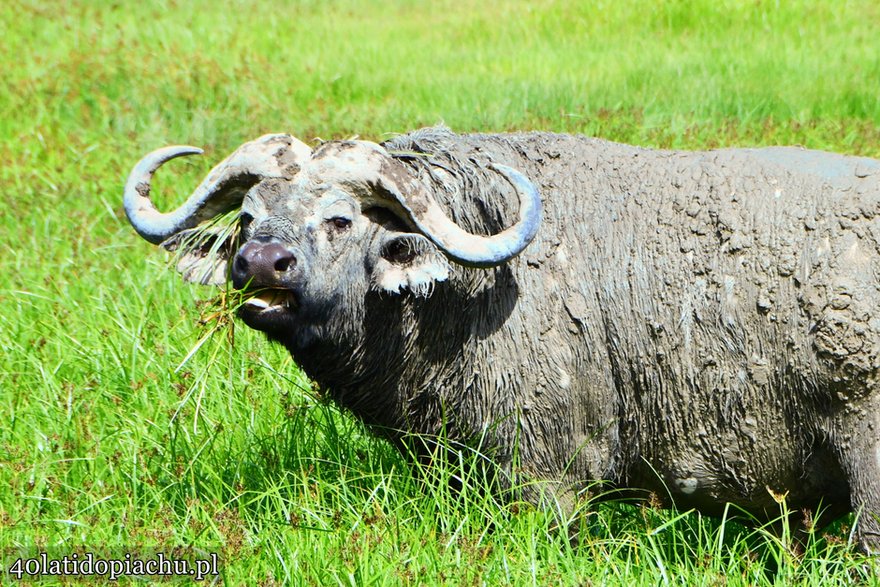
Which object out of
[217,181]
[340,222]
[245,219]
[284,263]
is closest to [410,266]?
[340,222]

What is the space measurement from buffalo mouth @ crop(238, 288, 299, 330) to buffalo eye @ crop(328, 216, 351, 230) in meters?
0.31

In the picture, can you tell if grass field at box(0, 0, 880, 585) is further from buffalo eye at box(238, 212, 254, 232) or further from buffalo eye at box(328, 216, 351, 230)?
buffalo eye at box(328, 216, 351, 230)

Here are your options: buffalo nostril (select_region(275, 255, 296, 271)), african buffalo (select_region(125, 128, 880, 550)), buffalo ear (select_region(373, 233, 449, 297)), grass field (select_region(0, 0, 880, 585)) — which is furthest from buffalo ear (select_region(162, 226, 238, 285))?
buffalo ear (select_region(373, 233, 449, 297))

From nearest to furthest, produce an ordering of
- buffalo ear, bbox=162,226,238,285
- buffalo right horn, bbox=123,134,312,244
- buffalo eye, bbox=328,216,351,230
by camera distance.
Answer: buffalo eye, bbox=328,216,351,230, buffalo right horn, bbox=123,134,312,244, buffalo ear, bbox=162,226,238,285

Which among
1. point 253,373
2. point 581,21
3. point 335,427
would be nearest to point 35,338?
point 253,373

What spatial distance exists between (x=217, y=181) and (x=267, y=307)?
66 cm

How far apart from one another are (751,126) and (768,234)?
14.4 ft

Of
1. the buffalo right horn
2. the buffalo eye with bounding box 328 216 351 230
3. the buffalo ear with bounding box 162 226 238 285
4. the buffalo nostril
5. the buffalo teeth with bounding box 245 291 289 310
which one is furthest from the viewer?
the buffalo ear with bounding box 162 226 238 285

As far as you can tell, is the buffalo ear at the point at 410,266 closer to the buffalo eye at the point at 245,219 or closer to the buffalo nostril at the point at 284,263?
the buffalo nostril at the point at 284,263

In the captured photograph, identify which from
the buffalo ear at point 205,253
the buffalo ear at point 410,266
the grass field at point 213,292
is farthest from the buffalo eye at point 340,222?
the grass field at point 213,292

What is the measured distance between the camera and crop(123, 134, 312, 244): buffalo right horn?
4.22 metres

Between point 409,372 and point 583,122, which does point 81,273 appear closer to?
point 409,372

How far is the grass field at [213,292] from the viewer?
13.9ft

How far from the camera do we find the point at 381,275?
418 cm
